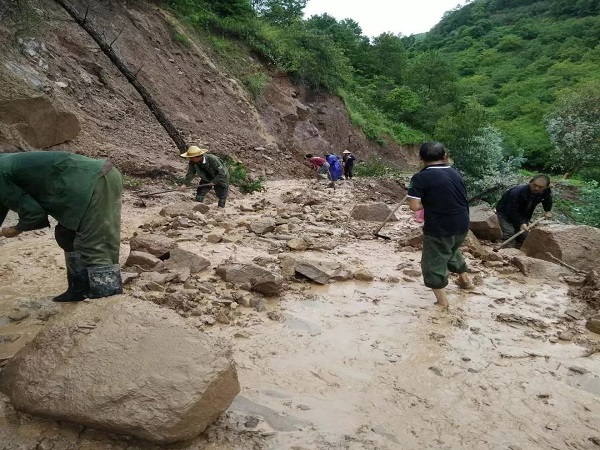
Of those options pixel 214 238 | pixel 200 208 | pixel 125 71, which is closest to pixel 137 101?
pixel 125 71

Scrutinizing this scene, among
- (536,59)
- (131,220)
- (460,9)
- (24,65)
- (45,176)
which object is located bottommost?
(131,220)

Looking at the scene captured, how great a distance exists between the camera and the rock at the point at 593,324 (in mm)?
3383

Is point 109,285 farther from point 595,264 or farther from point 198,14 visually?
point 198,14

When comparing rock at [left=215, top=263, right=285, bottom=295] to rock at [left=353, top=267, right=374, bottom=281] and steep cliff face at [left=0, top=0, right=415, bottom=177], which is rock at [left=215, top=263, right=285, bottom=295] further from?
steep cliff face at [left=0, top=0, right=415, bottom=177]

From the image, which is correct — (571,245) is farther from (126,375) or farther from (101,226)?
(126,375)

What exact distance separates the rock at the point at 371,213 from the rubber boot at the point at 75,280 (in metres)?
5.13

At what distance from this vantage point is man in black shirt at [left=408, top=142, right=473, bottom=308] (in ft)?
12.1

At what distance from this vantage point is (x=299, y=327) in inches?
127

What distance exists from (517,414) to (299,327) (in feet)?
4.87

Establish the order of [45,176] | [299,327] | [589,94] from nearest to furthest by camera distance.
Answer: [45,176] < [299,327] < [589,94]

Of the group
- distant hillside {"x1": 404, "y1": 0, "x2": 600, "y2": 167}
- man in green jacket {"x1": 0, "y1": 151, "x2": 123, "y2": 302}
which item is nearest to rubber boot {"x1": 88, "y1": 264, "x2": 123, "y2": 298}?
man in green jacket {"x1": 0, "y1": 151, "x2": 123, "y2": 302}

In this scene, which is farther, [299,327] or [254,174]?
[254,174]

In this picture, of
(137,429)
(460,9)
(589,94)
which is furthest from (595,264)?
(460,9)

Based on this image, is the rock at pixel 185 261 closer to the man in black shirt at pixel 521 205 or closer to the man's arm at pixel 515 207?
the man in black shirt at pixel 521 205
